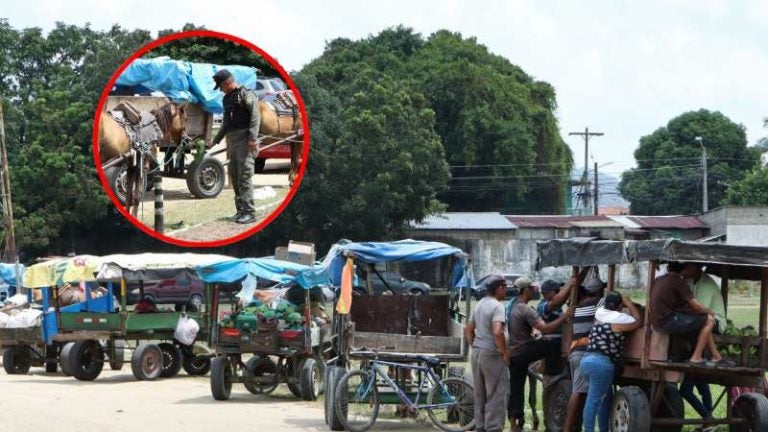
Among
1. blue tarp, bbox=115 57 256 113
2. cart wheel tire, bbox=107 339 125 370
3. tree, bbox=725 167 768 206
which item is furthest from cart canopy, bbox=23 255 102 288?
tree, bbox=725 167 768 206

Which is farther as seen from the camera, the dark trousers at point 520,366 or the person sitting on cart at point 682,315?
the dark trousers at point 520,366

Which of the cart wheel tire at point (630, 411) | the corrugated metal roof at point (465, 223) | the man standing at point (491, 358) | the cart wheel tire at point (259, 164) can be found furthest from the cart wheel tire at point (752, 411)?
the corrugated metal roof at point (465, 223)

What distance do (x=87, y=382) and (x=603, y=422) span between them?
43.3ft

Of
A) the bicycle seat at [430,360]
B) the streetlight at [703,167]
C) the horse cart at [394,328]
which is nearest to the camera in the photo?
the horse cart at [394,328]

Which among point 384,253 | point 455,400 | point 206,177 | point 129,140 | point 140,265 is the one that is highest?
point 129,140

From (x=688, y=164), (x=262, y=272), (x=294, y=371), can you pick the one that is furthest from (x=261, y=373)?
(x=688, y=164)

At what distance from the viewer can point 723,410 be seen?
742 inches

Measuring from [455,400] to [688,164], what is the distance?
258ft

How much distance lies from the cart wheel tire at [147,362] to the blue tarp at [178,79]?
53.8 feet

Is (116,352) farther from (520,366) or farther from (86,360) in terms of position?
(520,366)

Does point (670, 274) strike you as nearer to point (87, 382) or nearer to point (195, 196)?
point (195, 196)

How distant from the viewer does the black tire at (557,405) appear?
15797 mm

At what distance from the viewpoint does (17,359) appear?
27.8 metres

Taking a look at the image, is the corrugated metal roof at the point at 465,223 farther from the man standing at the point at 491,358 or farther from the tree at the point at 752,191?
the man standing at the point at 491,358
